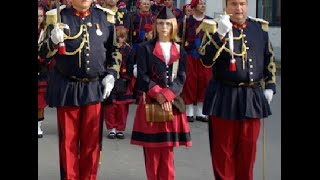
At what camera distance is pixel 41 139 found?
8.08 meters

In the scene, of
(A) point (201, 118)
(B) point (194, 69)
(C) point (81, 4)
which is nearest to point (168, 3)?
(B) point (194, 69)

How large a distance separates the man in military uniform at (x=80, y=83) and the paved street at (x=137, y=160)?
41.3 inches

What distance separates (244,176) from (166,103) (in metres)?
0.89

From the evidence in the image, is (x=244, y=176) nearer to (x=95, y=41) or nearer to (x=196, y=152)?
→ (x=95, y=41)

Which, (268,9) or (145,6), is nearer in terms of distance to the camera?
(145,6)

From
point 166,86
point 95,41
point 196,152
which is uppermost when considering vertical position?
point 95,41

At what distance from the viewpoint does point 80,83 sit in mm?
5266

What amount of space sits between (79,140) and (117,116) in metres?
2.78

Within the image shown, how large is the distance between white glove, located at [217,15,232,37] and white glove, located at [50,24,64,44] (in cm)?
125

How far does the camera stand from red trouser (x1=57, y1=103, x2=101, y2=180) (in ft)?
17.3

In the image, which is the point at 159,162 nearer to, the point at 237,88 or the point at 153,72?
the point at 153,72

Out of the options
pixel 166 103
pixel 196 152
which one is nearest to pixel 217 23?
pixel 166 103

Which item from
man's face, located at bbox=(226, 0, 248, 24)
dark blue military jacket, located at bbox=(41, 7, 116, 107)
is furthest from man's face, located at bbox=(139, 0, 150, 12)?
man's face, located at bbox=(226, 0, 248, 24)
